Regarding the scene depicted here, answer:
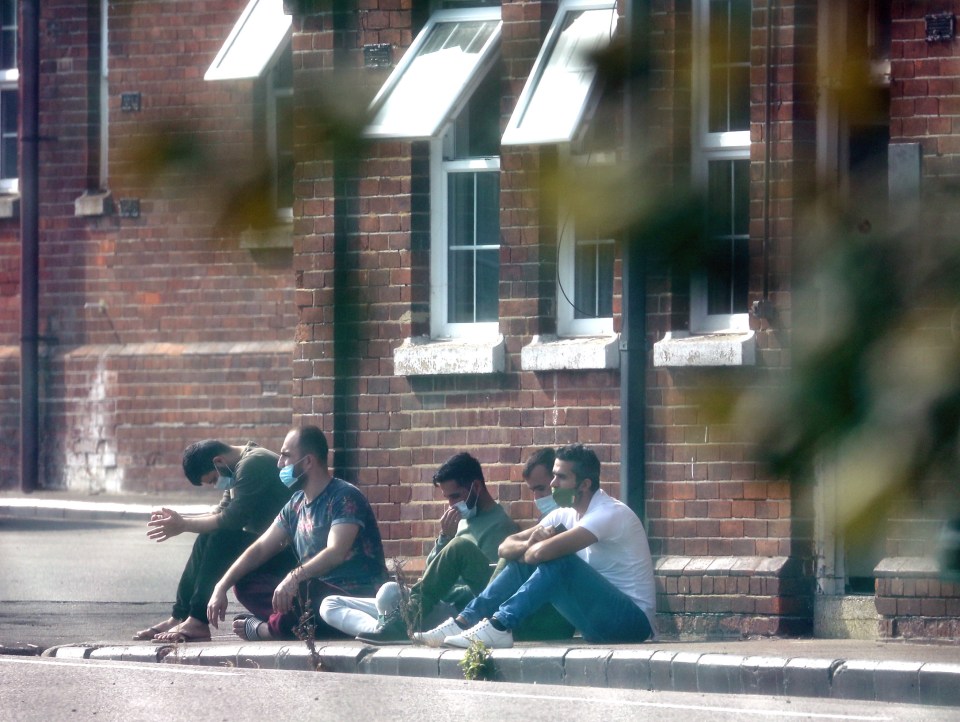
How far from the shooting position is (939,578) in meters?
2.28

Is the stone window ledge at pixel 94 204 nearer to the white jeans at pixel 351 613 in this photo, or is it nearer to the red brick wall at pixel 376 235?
the red brick wall at pixel 376 235

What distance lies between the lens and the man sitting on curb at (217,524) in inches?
357

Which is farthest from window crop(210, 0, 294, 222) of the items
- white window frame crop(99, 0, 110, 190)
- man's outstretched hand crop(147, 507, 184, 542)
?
man's outstretched hand crop(147, 507, 184, 542)

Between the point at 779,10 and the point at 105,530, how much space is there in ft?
42.1

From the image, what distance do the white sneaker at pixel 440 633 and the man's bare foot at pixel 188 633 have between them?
1.27 meters

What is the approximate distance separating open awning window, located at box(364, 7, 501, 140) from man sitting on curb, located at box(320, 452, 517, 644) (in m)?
6.70

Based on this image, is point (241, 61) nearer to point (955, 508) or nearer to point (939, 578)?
point (955, 508)

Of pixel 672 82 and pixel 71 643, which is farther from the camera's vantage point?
pixel 71 643

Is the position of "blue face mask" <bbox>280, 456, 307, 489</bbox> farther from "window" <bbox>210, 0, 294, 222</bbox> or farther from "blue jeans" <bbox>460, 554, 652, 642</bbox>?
"window" <bbox>210, 0, 294, 222</bbox>

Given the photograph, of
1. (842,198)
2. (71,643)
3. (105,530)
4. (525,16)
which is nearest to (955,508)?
(842,198)

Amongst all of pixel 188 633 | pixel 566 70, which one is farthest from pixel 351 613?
pixel 566 70

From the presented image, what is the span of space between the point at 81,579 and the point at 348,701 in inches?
186

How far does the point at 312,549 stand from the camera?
350 inches

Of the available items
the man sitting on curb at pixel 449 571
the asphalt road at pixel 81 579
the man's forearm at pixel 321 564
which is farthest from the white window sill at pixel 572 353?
the asphalt road at pixel 81 579
